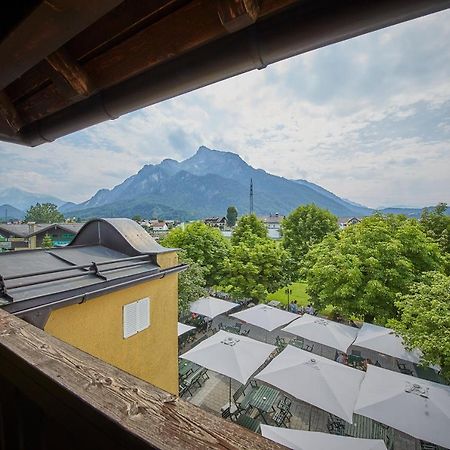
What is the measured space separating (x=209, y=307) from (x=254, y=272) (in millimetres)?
4082

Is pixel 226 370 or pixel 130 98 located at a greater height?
pixel 130 98

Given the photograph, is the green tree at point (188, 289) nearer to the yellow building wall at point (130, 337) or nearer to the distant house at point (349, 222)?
the yellow building wall at point (130, 337)

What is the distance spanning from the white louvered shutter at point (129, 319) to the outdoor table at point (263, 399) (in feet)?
16.7

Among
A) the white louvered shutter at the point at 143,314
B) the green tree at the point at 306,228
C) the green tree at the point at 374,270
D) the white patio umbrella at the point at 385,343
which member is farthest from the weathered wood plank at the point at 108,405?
the green tree at the point at 306,228

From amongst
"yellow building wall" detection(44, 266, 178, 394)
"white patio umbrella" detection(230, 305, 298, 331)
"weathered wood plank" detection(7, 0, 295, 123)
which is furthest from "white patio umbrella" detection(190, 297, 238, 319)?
"weathered wood plank" detection(7, 0, 295, 123)

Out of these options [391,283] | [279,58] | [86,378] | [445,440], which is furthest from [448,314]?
[86,378]

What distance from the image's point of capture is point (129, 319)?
15.8 ft

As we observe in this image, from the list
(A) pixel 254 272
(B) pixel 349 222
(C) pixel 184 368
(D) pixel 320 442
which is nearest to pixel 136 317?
(D) pixel 320 442

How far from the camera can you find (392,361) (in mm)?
12000

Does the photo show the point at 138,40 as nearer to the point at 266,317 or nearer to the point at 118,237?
the point at 118,237

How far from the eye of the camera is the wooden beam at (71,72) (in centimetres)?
198

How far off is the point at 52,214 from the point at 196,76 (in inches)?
3013

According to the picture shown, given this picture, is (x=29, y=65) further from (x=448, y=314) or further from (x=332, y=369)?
(x=448, y=314)

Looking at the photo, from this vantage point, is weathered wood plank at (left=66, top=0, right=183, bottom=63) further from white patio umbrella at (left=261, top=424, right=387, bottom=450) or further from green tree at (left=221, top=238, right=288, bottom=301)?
green tree at (left=221, top=238, right=288, bottom=301)
